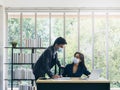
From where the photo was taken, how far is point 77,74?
5.63 m

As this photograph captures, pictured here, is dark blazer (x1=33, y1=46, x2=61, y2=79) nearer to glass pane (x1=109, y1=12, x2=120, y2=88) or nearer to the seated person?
the seated person

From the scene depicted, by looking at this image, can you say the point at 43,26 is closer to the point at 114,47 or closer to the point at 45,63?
the point at 114,47

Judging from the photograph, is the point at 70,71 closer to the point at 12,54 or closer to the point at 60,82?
the point at 60,82

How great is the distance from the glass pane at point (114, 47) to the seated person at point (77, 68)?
198cm

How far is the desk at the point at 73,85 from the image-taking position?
4.58 meters

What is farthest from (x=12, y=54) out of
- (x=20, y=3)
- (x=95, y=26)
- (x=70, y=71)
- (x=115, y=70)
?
(x=115, y=70)

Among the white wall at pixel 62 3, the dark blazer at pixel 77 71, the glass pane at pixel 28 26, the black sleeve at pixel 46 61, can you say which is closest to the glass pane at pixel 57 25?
the white wall at pixel 62 3

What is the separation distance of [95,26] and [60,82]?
10.8 ft

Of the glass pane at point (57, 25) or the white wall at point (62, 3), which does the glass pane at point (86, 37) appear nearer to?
the white wall at point (62, 3)

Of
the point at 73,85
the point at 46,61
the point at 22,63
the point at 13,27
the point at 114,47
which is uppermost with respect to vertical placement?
the point at 13,27

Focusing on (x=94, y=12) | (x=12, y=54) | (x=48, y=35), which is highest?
(x=94, y=12)

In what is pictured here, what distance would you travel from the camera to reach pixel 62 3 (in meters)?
7.29

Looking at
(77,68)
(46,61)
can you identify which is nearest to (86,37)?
(77,68)

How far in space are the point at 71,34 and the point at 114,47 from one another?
1312 mm
